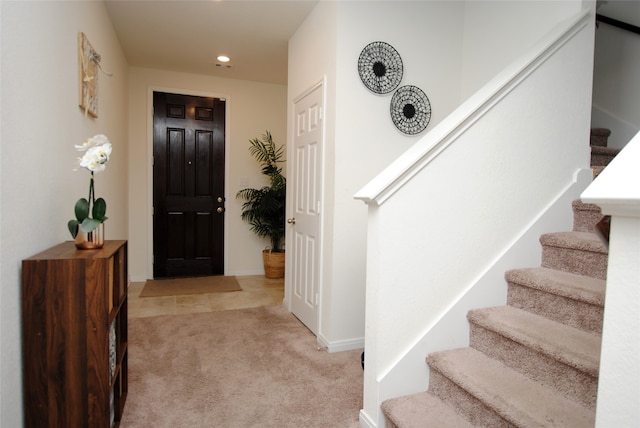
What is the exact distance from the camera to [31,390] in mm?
1375

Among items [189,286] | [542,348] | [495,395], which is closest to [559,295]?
[542,348]

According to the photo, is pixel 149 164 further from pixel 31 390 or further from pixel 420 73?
pixel 31 390

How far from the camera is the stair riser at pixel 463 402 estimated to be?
1.43 metres

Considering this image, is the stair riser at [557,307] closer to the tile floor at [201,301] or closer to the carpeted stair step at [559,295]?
the carpeted stair step at [559,295]

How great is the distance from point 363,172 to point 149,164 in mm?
3136

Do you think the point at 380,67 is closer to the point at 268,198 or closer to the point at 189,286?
the point at 268,198

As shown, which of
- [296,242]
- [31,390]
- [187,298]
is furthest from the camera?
[187,298]

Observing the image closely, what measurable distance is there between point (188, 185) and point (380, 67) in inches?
121

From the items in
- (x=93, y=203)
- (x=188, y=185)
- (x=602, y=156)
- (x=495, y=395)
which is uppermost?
(x=602, y=156)

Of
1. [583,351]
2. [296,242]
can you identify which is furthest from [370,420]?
[296,242]

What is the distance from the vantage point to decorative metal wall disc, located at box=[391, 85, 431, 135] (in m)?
2.84

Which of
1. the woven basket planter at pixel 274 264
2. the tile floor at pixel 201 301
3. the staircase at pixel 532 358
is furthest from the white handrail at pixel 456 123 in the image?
the woven basket planter at pixel 274 264

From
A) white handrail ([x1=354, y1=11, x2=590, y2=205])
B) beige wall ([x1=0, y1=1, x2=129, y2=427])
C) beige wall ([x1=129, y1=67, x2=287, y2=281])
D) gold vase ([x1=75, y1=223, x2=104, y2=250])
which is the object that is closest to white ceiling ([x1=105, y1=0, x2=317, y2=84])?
beige wall ([x1=129, y1=67, x2=287, y2=281])

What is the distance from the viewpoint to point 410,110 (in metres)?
2.90
